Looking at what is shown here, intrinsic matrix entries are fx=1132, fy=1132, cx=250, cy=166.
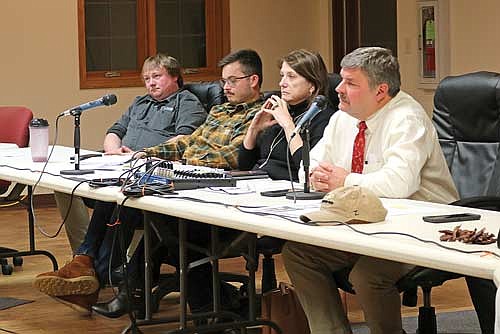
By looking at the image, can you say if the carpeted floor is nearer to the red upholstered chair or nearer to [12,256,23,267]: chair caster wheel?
[12,256,23,267]: chair caster wheel

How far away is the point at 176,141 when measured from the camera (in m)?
5.71

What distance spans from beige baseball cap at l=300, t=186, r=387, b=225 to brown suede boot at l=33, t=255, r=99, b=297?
1868 mm

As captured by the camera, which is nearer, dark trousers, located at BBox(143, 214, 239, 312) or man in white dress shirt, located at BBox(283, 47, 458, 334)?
man in white dress shirt, located at BBox(283, 47, 458, 334)

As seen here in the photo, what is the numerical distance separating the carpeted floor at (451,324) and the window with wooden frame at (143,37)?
4657 mm

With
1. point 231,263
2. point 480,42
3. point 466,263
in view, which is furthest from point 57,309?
point 480,42

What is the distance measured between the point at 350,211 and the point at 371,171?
2.64 ft

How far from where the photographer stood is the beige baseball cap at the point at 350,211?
10.8 feet

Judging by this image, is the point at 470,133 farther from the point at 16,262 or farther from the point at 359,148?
the point at 16,262

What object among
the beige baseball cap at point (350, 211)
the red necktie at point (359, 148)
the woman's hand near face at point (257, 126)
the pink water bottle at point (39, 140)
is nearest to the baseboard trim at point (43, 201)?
the pink water bottle at point (39, 140)

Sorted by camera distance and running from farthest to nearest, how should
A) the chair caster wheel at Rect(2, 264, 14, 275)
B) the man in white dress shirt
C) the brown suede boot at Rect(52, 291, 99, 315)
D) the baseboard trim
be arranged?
the baseboard trim, the chair caster wheel at Rect(2, 264, 14, 275), the brown suede boot at Rect(52, 291, 99, 315), the man in white dress shirt

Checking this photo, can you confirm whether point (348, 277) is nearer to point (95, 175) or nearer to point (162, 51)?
point (95, 175)

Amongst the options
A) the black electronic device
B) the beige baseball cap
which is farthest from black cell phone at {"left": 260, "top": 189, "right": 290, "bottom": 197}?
the beige baseball cap

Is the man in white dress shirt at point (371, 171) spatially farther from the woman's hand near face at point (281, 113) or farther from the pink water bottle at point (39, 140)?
the pink water bottle at point (39, 140)

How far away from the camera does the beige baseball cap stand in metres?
3.29
